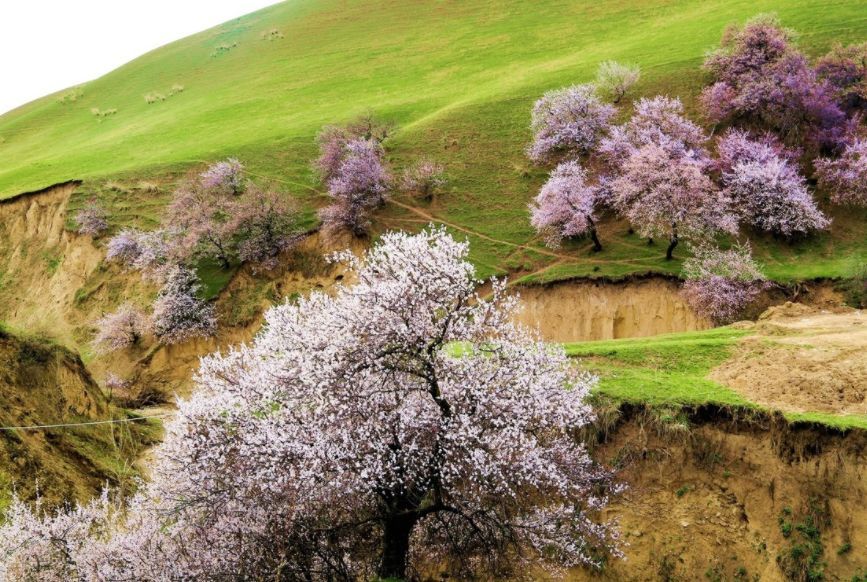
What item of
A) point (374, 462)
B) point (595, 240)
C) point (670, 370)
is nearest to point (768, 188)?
point (595, 240)

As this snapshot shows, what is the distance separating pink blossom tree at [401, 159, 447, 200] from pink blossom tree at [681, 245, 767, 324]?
64.2 feet

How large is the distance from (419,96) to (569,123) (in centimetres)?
2380

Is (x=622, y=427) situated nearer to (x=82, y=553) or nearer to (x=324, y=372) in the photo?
(x=324, y=372)

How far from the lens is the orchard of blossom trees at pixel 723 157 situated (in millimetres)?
33781

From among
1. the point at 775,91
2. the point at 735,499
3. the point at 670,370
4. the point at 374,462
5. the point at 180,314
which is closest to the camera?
the point at 374,462

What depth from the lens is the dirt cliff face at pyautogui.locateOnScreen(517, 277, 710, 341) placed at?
32406mm

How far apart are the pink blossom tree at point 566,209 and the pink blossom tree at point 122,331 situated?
89.3 feet

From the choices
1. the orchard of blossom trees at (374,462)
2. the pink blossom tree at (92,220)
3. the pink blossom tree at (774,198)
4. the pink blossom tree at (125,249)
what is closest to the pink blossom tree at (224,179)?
the pink blossom tree at (125,249)

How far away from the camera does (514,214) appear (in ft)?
138

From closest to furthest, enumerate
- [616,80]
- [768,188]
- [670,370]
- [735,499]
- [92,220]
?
1. [735,499]
2. [670,370]
3. [768,188]
4. [616,80]
5. [92,220]

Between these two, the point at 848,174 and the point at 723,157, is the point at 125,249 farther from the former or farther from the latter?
the point at 848,174

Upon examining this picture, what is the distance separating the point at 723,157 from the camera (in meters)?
37.7

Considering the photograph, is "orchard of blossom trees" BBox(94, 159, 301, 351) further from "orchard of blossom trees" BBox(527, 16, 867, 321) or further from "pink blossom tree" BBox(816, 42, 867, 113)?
"pink blossom tree" BBox(816, 42, 867, 113)

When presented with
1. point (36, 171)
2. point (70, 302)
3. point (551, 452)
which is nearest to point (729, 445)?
point (551, 452)
